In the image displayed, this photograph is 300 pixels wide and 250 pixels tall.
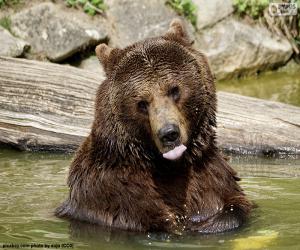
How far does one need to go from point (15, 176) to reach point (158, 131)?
3.07 m

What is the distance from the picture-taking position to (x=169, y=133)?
5.50m

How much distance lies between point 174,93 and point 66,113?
3.58 metres

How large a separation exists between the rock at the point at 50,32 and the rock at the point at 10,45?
0.28 m

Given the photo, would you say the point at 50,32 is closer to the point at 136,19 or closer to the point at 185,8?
the point at 136,19

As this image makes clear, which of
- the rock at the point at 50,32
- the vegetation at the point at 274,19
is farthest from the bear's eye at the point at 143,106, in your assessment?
the vegetation at the point at 274,19

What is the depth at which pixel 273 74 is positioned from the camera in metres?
13.8

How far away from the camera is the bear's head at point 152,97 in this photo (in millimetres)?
5863

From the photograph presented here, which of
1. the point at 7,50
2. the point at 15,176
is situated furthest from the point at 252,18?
the point at 15,176

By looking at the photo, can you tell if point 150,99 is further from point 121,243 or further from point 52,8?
point 52,8

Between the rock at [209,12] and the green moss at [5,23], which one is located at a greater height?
the rock at [209,12]

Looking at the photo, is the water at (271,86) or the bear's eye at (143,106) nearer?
the bear's eye at (143,106)

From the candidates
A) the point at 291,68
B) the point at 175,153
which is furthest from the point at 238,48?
the point at 175,153

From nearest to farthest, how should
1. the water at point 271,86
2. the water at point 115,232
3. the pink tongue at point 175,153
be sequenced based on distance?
1. the pink tongue at point 175,153
2. the water at point 115,232
3. the water at point 271,86

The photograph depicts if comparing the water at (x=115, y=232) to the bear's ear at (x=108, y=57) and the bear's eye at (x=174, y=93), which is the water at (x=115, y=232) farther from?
the bear's ear at (x=108, y=57)
